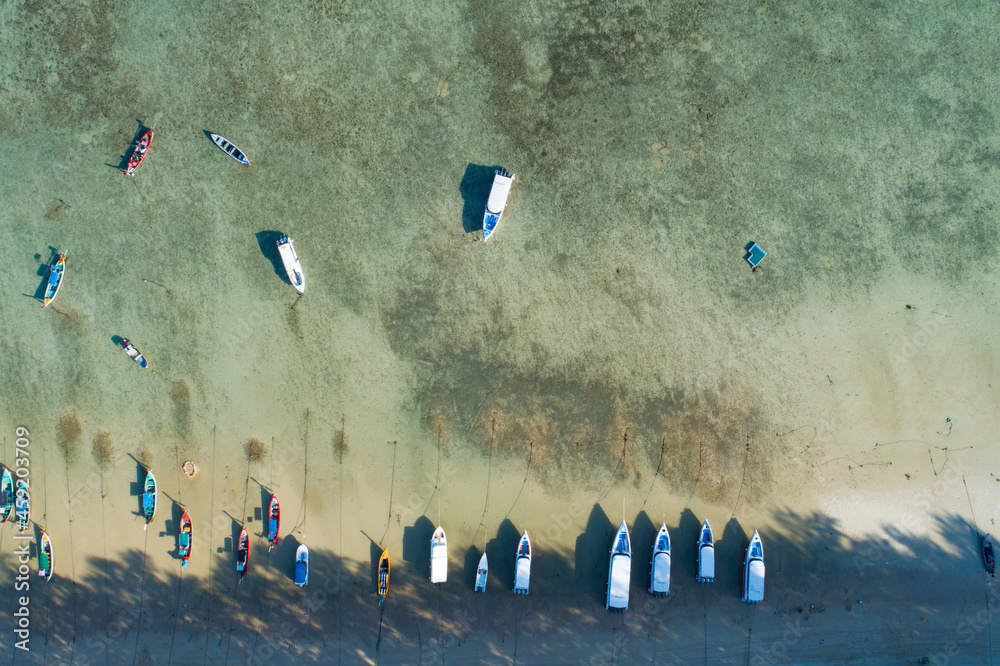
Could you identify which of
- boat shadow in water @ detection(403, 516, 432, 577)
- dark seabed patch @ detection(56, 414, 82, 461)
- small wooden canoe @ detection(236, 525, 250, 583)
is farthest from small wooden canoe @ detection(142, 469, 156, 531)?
boat shadow in water @ detection(403, 516, 432, 577)

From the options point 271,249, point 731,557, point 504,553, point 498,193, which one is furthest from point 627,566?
point 271,249

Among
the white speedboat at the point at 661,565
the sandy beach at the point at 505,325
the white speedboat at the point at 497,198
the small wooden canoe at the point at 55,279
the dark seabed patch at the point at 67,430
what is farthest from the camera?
the dark seabed patch at the point at 67,430

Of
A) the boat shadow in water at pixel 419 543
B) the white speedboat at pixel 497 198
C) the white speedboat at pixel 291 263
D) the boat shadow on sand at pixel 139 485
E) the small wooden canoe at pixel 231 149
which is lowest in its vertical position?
the boat shadow in water at pixel 419 543

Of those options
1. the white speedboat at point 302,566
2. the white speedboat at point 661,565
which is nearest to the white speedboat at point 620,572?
the white speedboat at point 661,565

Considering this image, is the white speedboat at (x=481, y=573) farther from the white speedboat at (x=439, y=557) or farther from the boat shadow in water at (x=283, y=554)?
the boat shadow in water at (x=283, y=554)

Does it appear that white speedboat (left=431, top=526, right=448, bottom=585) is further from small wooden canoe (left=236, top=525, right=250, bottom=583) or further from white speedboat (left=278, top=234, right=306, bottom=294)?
white speedboat (left=278, top=234, right=306, bottom=294)

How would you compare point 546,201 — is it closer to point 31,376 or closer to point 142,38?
point 142,38

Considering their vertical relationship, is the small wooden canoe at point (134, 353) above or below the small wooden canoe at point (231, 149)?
below
